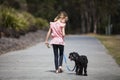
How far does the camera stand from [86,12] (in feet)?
252

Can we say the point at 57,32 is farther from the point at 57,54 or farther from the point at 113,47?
the point at 113,47

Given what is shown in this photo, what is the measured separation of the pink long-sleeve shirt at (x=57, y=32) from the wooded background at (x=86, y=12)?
53538mm

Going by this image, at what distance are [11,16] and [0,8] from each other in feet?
8.36

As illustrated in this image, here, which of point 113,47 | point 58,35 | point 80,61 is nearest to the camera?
point 80,61

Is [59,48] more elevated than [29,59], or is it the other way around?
[59,48]

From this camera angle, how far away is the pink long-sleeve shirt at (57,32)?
15.7 meters

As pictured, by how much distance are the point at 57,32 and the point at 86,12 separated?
61.1 metres

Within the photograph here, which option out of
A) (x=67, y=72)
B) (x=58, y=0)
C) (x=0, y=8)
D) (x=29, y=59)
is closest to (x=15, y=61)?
(x=29, y=59)

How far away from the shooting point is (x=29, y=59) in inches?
828

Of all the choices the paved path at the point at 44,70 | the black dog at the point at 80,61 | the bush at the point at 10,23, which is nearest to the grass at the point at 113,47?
the paved path at the point at 44,70

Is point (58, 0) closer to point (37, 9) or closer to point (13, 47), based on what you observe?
point (37, 9)

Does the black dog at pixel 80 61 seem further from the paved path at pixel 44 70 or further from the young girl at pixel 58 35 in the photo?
the young girl at pixel 58 35

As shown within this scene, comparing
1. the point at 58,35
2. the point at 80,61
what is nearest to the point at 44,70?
the point at 58,35

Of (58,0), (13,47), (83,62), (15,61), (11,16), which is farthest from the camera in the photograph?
(58,0)
